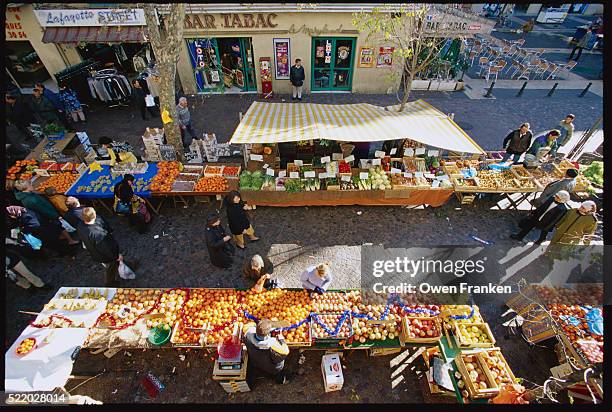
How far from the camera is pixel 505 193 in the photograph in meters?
9.12

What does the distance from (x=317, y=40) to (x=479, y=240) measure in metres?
11.1

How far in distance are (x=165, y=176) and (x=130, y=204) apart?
1.43m

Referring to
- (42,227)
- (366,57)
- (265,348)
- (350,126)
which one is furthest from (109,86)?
(265,348)

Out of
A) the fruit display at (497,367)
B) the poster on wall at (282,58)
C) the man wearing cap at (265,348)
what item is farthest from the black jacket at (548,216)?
the poster on wall at (282,58)

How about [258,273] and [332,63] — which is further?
[332,63]

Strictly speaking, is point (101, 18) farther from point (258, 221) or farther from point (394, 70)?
point (394, 70)

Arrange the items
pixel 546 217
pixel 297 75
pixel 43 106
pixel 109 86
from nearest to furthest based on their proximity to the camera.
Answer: pixel 546 217 → pixel 43 106 → pixel 109 86 → pixel 297 75

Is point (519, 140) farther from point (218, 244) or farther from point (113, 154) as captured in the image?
point (113, 154)

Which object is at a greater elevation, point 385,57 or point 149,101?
point 385,57

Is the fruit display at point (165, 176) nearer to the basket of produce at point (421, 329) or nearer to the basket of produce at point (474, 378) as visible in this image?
the basket of produce at point (421, 329)

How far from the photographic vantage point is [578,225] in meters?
6.74

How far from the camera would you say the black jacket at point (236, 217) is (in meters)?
6.71

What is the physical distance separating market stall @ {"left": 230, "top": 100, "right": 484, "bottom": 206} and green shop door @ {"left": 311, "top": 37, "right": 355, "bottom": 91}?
6056 millimetres

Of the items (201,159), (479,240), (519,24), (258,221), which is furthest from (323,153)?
(519,24)
